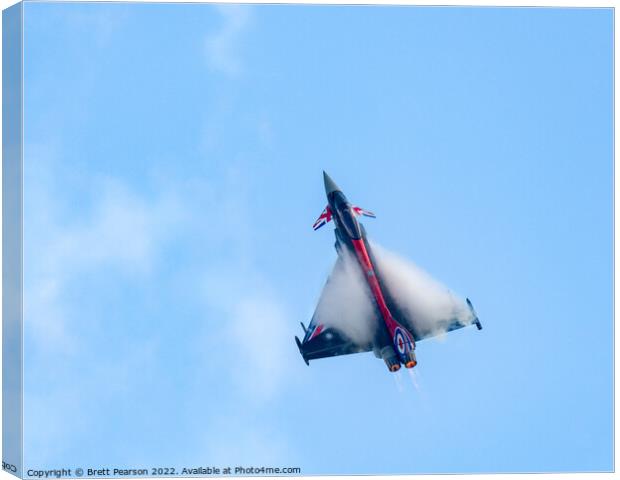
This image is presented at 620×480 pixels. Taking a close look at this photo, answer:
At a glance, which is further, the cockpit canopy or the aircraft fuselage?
the cockpit canopy

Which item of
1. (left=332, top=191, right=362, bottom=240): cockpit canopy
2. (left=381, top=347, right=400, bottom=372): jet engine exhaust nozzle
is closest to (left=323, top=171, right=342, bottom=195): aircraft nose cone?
(left=332, top=191, right=362, bottom=240): cockpit canopy

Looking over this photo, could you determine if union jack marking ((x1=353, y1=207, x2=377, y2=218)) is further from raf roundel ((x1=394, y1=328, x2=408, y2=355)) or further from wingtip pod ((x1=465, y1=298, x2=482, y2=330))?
wingtip pod ((x1=465, y1=298, x2=482, y2=330))

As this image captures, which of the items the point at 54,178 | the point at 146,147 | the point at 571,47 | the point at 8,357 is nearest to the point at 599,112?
the point at 571,47

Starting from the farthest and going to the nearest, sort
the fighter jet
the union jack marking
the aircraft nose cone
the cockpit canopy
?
the cockpit canopy, the union jack marking, the fighter jet, the aircraft nose cone

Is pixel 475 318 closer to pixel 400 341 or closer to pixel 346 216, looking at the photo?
pixel 400 341

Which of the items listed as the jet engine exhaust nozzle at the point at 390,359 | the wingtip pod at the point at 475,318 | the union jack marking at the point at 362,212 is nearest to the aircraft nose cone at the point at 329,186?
the union jack marking at the point at 362,212

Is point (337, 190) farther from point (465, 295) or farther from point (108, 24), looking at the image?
point (108, 24)

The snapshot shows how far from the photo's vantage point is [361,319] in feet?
158

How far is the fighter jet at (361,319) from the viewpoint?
4669 centimetres

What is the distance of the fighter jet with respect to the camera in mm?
46688

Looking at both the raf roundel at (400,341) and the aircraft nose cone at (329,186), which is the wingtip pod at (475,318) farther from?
the aircraft nose cone at (329,186)

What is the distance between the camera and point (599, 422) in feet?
155

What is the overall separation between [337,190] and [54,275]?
9.78 meters

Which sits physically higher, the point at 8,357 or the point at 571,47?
the point at 571,47
